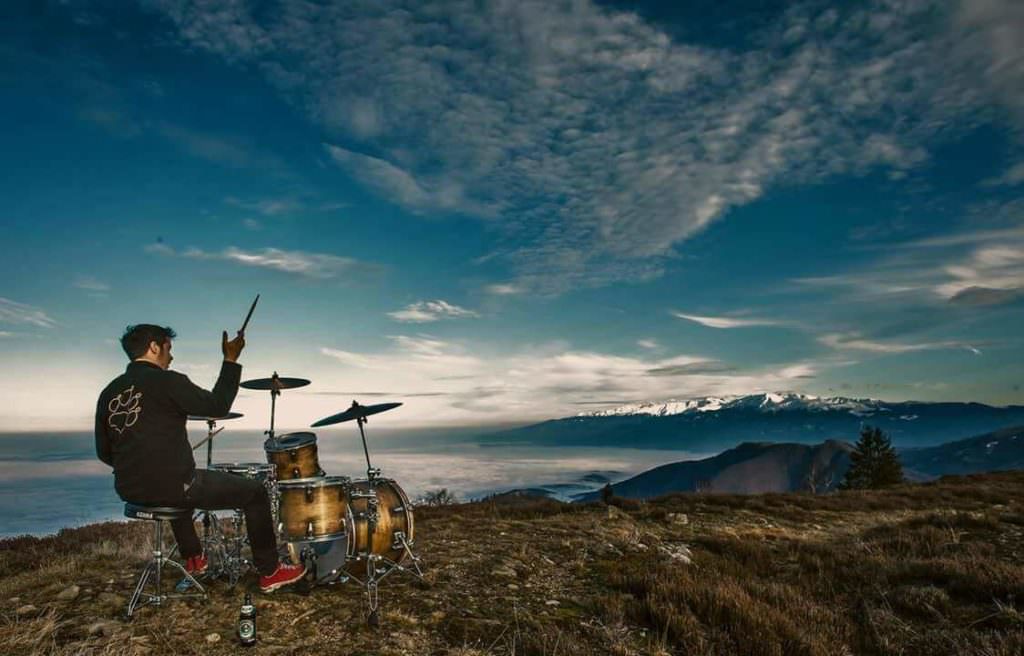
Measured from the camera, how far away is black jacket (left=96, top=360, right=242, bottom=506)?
5418 millimetres

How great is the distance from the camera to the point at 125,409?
549 cm

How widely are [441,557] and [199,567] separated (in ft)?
11.1

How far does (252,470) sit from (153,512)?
127 centimetres

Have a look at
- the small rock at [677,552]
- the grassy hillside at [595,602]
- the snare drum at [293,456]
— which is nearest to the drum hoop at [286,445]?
the snare drum at [293,456]

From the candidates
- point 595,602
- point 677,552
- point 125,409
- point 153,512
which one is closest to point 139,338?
point 125,409

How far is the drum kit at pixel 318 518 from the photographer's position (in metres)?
6.59

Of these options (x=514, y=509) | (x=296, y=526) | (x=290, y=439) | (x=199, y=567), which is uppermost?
(x=290, y=439)

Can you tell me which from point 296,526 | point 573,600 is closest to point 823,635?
point 573,600

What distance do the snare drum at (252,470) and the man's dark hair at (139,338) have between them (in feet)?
5.49

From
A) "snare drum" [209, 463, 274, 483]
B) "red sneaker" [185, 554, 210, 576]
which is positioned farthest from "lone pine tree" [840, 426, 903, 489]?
"red sneaker" [185, 554, 210, 576]

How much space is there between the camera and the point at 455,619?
19.1 ft

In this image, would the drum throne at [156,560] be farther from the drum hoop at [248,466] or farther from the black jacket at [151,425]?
the drum hoop at [248,466]

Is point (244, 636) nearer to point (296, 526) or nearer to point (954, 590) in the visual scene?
point (296, 526)

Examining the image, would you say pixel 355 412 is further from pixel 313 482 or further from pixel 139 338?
pixel 139 338
